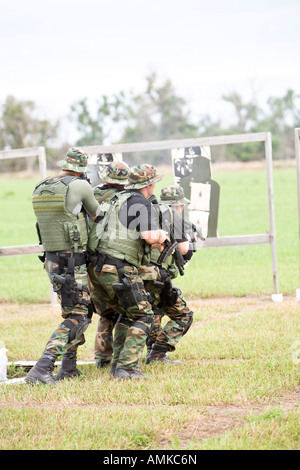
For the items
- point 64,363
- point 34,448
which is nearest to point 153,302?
point 64,363

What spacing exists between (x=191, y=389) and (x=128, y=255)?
1395 mm

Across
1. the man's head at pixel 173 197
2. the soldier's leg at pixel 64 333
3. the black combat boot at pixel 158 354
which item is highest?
the man's head at pixel 173 197

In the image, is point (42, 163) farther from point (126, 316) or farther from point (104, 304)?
point (126, 316)

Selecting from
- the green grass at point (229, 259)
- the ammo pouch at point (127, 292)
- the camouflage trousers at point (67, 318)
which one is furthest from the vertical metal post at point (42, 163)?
the ammo pouch at point (127, 292)

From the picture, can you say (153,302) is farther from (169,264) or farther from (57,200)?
(57,200)

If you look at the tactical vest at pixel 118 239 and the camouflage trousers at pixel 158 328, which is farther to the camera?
the camouflage trousers at pixel 158 328

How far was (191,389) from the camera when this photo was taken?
6043 mm

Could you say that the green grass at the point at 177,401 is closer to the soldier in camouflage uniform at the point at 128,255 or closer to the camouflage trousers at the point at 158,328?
the camouflage trousers at the point at 158,328

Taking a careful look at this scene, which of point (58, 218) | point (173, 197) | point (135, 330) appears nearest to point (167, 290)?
point (135, 330)

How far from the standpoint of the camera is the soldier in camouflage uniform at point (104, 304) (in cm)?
705

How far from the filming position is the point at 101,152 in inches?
413

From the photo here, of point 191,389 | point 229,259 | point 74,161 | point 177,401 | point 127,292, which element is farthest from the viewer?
point 229,259

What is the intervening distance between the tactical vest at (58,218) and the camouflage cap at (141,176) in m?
0.55
